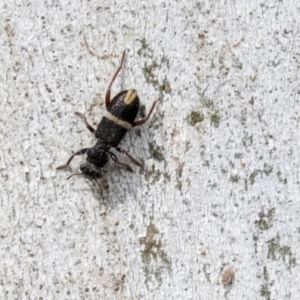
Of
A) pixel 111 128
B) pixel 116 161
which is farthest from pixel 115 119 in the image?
pixel 116 161

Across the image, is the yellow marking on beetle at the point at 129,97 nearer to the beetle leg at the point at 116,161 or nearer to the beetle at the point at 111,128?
the beetle at the point at 111,128

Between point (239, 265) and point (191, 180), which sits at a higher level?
point (191, 180)

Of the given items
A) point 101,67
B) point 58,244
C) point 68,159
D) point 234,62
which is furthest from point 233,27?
point 58,244

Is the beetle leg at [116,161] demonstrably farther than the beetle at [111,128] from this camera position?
Yes

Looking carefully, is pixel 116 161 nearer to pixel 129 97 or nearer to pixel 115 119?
pixel 115 119

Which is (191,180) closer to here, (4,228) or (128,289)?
(128,289)

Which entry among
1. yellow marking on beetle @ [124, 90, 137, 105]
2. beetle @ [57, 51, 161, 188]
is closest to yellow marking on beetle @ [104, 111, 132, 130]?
beetle @ [57, 51, 161, 188]

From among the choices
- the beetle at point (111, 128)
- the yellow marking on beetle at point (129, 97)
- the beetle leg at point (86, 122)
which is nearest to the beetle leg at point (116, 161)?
the beetle at point (111, 128)
